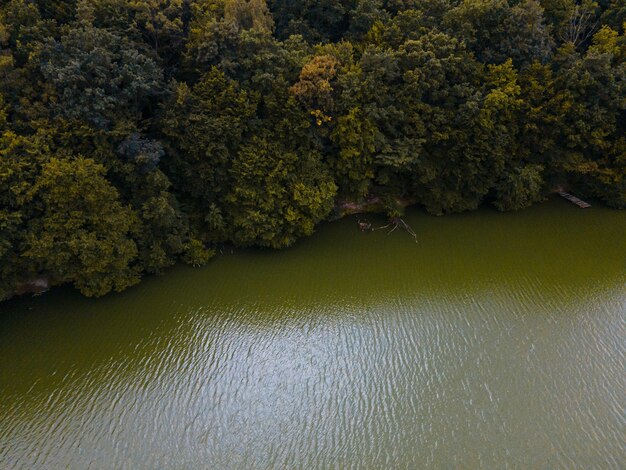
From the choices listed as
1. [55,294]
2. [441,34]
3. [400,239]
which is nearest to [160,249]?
[55,294]

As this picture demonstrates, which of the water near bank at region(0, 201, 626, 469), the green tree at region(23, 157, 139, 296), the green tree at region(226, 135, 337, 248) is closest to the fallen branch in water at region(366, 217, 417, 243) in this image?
the water near bank at region(0, 201, 626, 469)

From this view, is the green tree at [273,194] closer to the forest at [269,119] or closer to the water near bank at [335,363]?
the forest at [269,119]

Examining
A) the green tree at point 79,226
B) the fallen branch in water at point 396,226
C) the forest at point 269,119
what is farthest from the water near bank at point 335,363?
the forest at point 269,119

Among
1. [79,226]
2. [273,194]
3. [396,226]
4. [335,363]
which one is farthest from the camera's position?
[396,226]

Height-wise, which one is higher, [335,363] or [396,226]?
[396,226]

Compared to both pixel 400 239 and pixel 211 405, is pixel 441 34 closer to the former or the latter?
pixel 400 239

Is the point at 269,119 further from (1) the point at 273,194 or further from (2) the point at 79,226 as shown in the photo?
(2) the point at 79,226

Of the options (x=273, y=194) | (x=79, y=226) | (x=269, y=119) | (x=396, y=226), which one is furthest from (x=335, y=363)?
(x=269, y=119)
